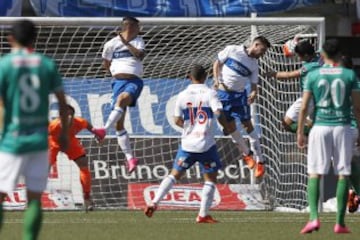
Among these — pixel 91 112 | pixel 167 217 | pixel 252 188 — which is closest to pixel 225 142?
pixel 252 188

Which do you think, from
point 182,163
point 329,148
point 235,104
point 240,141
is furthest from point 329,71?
point 235,104

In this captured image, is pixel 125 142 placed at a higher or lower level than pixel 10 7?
lower

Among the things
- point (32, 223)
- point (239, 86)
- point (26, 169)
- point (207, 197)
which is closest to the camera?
point (32, 223)

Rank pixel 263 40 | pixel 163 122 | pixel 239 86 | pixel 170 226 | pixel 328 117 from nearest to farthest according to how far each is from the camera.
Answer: pixel 328 117 → pixel 170 226 → pixel 263 40 → pixel 239 86 → pixel 163 122

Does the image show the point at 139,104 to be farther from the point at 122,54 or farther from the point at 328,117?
the point at 328,117

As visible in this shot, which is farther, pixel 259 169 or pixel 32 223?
pixel 259 169

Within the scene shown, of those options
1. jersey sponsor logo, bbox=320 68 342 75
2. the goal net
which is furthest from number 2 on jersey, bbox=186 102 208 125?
the goal net

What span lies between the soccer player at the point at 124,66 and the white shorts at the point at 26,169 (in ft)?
23.1

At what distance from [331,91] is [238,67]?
5.37 metres

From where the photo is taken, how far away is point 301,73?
1614 cm

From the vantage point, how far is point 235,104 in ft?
61.5

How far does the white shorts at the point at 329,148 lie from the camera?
1322 centimetres

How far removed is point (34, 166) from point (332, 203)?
9.24 metres

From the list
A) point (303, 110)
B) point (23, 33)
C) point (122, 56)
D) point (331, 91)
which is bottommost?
point (303, 110)
